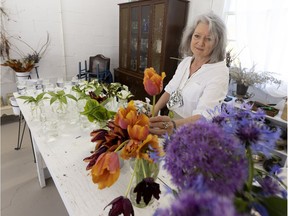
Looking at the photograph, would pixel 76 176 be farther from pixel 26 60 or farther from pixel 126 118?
pixel 26 60

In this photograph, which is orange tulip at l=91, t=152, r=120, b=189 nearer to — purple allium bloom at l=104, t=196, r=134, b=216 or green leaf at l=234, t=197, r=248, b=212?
purple allium bloom at l=104, t=196, r=134, b=216

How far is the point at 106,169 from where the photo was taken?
543mm

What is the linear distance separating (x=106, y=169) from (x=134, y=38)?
10.4 ft

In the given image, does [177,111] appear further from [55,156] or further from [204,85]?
[55,156]

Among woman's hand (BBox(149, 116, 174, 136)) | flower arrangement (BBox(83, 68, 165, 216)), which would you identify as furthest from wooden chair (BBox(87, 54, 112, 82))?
flower arrangement (BBox(83, 68, 165, 216))

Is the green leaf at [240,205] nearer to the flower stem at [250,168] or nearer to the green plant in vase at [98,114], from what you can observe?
the flower stem at [250,168]

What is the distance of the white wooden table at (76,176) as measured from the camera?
666 millimetres

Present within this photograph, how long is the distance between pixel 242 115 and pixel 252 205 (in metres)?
0.16

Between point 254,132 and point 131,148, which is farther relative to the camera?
point 131,148

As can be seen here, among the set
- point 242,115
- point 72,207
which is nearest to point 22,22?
point 72,207

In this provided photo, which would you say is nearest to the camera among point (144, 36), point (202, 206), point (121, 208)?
point (202, 206)

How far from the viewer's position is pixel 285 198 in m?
0.29

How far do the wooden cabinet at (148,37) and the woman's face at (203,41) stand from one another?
1.53 metres

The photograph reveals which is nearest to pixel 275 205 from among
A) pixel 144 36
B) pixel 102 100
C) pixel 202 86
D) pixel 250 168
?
pixel 250 168
